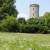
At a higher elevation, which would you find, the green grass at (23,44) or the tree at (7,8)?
the tree at (7,8)

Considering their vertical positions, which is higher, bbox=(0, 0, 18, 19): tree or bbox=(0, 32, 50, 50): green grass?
bbox=(0, 0, 18, 19): tree

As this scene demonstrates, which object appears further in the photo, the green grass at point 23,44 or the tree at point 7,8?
the tree at point 7,8

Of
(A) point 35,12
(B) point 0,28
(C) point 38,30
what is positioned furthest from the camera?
(A) point 35,12

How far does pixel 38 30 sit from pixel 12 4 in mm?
8127

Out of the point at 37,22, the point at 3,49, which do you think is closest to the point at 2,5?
the point at 37,22

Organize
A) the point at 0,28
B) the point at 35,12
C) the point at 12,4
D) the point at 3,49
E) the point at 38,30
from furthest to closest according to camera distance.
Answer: the point at 35,12
the point at 12,4
the point at 38,30
the point at 0,28
the point at 3,49

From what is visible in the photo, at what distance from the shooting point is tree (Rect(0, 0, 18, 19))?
1366 inches

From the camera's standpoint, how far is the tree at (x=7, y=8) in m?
34.7

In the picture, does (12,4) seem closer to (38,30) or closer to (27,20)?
(27,20)

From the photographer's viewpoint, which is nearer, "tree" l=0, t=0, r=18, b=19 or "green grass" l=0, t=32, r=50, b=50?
"green grass" l=0, t=32, r=50, b=50

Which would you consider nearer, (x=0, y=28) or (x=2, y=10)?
(x=0, y=28)

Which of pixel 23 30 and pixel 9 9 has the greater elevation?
pixel 9 9

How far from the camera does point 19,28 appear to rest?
33.1 metres

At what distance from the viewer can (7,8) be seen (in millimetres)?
35031
